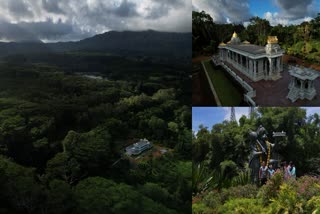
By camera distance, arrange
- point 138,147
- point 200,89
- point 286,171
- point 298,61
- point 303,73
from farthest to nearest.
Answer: point 138,147, point 286,171, point 200,89, point 298,61, point 303,73

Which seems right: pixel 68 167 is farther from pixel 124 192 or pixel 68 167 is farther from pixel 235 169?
pixel 235 169

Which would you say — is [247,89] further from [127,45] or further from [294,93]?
[127,45]

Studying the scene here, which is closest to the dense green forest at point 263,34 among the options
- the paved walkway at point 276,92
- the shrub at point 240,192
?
the paved walkway at point 276,92

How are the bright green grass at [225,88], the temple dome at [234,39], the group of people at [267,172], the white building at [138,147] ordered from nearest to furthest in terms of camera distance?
the bright green grass at [225,88], the temple dome at [234,39], the group of people at [267,172], the white building at [138,147]

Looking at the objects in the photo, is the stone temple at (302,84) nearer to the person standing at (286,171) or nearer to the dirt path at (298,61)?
the dirt path at (298,61)

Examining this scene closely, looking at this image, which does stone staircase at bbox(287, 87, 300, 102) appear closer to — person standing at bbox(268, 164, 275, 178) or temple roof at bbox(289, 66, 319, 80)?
temple roof at bbox(289, 66, 319, 80)

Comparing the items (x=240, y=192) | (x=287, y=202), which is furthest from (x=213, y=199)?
(x=287, y=202)

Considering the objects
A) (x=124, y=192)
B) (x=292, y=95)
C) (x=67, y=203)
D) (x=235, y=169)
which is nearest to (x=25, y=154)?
(x=67, y=203)
